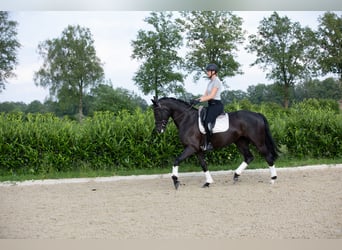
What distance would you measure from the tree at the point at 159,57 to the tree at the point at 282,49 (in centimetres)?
384

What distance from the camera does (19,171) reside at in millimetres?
7363

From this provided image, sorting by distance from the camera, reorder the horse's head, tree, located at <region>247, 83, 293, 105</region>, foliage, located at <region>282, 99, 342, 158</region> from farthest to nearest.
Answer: tree, located at <region>247, 83, 293, 105</region>, foliage, located at <region>282, 99, 342, 158</region>, the horse's head

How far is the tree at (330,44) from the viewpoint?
1166 centimetres

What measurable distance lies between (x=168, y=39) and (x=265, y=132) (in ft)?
34.9

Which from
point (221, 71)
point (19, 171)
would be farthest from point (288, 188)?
point (221, 71)

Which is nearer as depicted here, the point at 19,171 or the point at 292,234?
the point at 292,234

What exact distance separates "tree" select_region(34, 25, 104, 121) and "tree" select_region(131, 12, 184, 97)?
4.03 metres

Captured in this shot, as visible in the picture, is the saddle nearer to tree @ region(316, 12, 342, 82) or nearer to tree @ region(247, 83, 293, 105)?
tree @ region(316, 12, 342, 82)

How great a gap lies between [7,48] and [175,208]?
836 centimetres

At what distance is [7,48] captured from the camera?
10703 mm

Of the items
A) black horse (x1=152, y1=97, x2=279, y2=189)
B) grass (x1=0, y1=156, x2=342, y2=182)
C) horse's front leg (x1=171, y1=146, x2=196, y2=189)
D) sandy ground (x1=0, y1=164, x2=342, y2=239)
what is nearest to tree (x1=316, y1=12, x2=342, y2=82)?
grass (x1=0, y1=156, x2=342, y2=182)

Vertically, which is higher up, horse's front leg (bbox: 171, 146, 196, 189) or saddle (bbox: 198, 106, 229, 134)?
saddle (bbox: 198, 106, 229, 134)

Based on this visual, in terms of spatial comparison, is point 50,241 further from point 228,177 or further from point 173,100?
point 228,177

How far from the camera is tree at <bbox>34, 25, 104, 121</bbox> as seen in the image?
1905 cm
